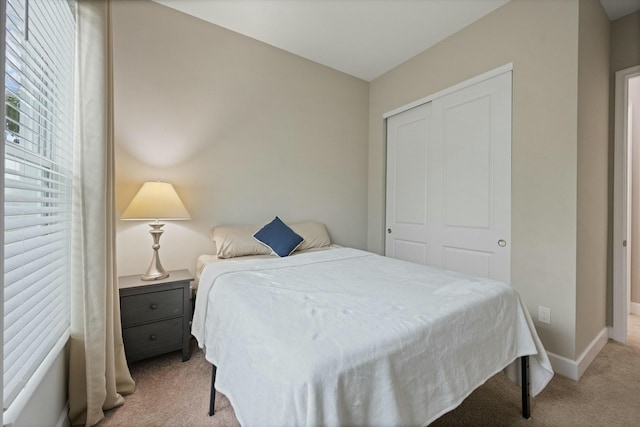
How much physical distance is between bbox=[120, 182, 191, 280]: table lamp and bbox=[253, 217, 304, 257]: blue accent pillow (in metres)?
0.72

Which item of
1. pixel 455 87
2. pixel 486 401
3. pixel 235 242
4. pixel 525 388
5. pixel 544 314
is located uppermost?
pixel 455 87

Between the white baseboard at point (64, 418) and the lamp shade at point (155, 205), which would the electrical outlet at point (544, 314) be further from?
the white baseboard at point (64, 418)

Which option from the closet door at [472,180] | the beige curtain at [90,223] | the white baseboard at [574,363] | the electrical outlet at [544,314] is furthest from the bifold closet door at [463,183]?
the beige curtain at [90,223]

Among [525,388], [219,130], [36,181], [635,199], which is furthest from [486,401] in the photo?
[635,199]

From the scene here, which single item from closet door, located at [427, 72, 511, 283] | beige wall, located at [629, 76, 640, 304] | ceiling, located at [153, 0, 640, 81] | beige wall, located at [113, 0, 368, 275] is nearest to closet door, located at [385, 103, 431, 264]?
closet door, located at [427, 72, 511, 283]

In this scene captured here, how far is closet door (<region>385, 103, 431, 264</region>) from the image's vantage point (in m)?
2.92

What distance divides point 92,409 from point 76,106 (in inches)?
61.9

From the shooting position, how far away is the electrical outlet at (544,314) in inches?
76.8

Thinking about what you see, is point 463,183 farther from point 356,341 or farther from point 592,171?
point 356,341

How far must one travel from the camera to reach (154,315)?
187 cm

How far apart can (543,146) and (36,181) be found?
3053mm

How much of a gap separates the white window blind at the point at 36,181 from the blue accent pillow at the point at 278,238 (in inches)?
53.7

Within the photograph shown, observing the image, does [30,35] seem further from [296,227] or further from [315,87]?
[315,87]

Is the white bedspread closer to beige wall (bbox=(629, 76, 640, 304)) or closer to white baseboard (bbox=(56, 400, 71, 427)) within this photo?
white baseboard (bbox=(56, 400, 71, 427))
